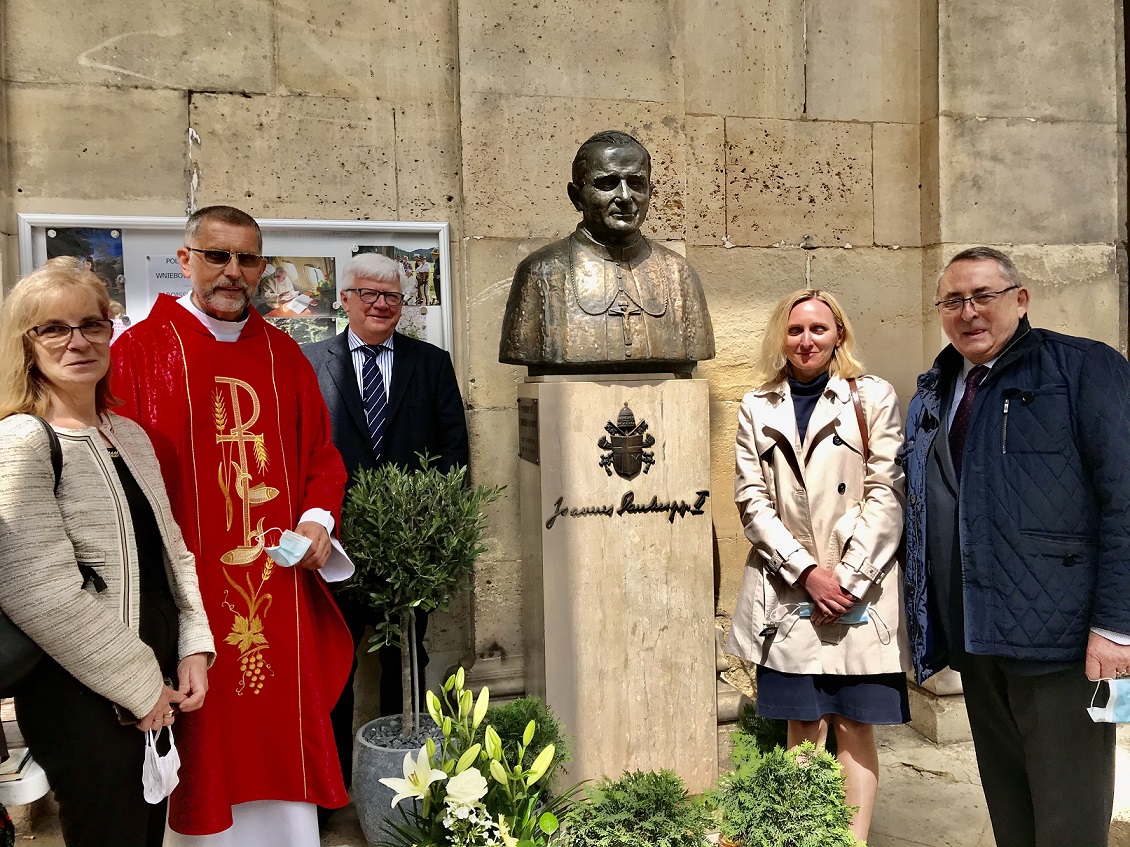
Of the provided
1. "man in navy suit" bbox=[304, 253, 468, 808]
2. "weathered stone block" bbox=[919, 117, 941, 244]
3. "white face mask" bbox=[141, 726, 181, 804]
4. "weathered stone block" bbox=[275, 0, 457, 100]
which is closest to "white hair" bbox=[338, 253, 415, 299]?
"man in navy suit" bbox=[304, 253, 468, 808]

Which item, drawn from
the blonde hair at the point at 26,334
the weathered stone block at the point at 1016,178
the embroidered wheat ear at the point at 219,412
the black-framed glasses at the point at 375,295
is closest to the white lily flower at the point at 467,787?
the blonde hair at the point at 26,334

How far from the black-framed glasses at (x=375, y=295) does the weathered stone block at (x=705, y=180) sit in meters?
1.54

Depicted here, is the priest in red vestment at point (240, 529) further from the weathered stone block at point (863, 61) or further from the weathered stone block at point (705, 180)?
the weathered stone block at point (863, 61)

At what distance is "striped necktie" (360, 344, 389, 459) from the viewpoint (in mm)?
3365

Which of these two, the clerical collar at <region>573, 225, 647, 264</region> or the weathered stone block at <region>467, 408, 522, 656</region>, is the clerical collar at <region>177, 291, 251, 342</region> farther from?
the weathered stone block at <region>467, 408, 522, 656</region>

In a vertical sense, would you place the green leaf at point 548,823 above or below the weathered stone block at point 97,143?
below

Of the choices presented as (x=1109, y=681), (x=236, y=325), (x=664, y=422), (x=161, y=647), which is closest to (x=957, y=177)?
(x=664, y=422)

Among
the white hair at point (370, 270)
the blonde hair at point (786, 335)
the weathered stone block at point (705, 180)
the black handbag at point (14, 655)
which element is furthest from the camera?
the weathered stone block at point (705, 180)

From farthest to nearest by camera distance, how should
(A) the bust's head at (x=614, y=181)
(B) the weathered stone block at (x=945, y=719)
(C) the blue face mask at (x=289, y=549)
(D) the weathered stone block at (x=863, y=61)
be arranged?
(D) the weathered stone block at (x=863, y=61) < (B) the weathered stone block at (x=945, y=719) < (A) the bust's head at (x=614, y=181) < (C) the blue face mask at (x=289, y=549)

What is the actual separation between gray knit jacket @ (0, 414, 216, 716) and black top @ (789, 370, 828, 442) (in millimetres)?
1906

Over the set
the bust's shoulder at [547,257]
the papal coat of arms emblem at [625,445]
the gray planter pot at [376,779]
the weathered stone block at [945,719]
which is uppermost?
the bust's shoulder at [547,257]

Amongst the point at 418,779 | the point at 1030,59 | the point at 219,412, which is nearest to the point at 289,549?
the point at 219,412

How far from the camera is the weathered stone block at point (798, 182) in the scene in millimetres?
4285

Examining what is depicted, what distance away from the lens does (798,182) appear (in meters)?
4.36
